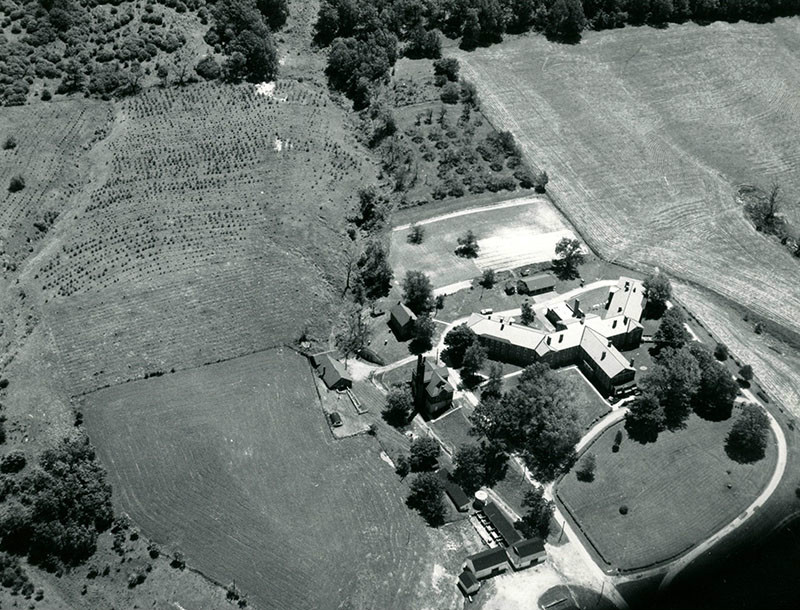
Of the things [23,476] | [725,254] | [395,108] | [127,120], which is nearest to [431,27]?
[395,108]

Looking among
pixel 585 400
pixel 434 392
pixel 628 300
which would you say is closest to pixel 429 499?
pixel 434 392

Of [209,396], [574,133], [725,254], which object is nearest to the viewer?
[209,396]

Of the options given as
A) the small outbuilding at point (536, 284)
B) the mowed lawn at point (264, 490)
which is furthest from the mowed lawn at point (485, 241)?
Result: the mowed lawn at point (264, 490)

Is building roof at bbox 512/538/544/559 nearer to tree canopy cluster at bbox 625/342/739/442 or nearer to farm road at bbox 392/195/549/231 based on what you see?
tree canopy cluster at bbox 625/342/739/442

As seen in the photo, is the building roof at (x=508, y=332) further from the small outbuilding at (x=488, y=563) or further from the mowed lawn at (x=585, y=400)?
the small outbuilding at (x=488, y=563)

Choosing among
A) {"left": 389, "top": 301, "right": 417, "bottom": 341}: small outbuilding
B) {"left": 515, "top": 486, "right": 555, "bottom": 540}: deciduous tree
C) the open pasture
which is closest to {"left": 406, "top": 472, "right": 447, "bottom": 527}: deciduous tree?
{"left": 515, "top": 486, "right": 555, "bottom": 540}: deciduous tree

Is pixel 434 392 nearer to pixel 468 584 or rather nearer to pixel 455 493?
pixel 455 493

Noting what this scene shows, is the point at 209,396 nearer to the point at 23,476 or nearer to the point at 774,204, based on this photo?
the point at 23,476
